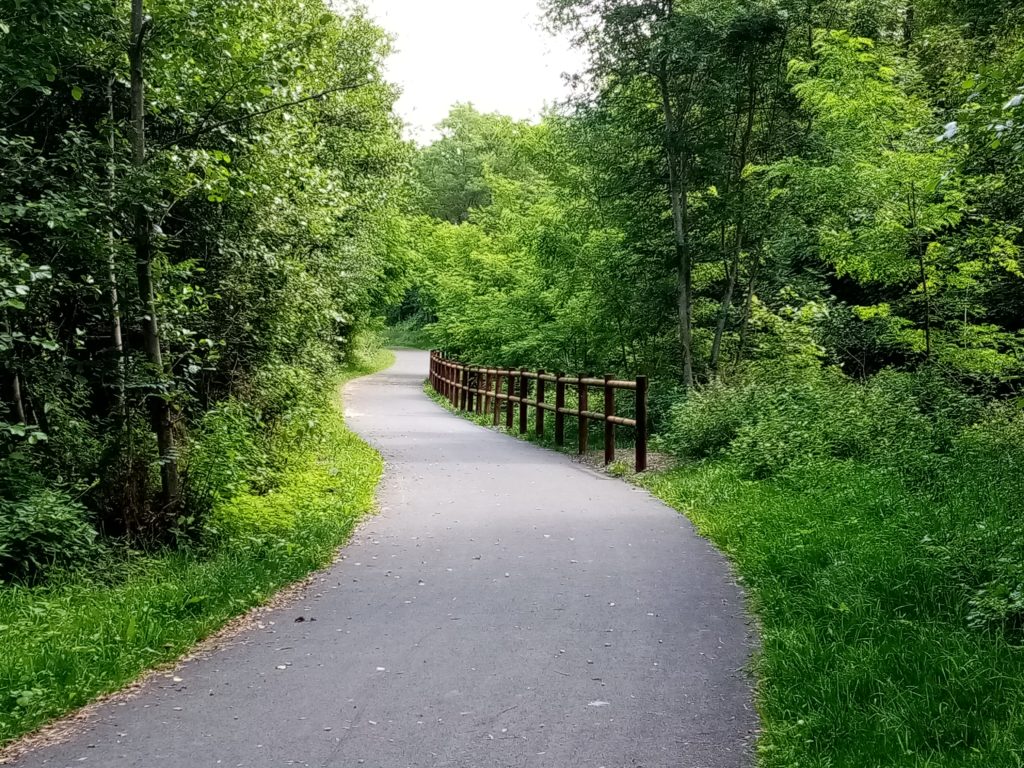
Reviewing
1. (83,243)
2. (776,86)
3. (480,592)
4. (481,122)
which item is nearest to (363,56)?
(776,86)

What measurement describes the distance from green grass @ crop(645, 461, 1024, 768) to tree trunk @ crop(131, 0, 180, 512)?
16.2 ft

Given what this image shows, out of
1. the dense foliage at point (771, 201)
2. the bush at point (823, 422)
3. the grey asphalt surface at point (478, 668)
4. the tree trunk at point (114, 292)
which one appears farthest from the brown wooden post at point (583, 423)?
the tree trunk at point (114, 292)

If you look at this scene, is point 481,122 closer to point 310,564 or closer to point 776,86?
point 776,86

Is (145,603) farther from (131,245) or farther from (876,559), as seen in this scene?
(876,559)

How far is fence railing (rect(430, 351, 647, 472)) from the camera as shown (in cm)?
1155

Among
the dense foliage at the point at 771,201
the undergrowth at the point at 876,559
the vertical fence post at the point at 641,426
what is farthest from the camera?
the dense foliage at the point at 771,201

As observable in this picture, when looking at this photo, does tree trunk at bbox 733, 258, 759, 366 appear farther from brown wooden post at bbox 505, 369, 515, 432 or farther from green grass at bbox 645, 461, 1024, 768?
green grass at bbox 645, 461, 1024, 768

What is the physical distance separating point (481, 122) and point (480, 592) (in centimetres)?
6196

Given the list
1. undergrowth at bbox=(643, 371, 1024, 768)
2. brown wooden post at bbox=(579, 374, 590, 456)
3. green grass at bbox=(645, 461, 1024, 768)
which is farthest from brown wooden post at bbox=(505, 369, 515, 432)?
green grass at bbox=(645, 461, 1024, 768)

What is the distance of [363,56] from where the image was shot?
69.9 ft

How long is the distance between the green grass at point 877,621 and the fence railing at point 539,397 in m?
3.46

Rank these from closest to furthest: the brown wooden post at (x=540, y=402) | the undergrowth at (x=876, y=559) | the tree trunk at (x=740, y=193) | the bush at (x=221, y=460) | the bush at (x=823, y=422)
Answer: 1. the undergrowth at (x=876, y=559)
2. the bush at (x=221, y=460)
3. the bush at (x=823, y=422)
4. the tree trunk at (x=740, y=193)
5. the brown wooden post at (x=540, y=402)

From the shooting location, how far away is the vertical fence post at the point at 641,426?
11266 millimetres

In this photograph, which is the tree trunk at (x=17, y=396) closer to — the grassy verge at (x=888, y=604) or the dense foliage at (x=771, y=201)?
the grassy verge at (x=888, y=604)
